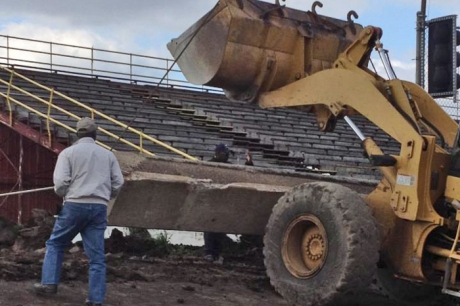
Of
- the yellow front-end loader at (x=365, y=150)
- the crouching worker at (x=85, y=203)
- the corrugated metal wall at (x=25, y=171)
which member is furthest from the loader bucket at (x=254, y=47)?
the corrugated metal wall at (x=25, y=171)

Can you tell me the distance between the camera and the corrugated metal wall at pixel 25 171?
1883cm

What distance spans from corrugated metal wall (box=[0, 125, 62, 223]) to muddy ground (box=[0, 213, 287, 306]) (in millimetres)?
7330

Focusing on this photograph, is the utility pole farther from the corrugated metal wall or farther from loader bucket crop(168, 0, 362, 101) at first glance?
the corrugated metal wall

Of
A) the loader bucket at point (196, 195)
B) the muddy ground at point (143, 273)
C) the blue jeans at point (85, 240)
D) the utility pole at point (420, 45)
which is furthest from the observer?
the utility pole at point (420, 45)

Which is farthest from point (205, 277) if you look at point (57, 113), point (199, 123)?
point (199, 123)

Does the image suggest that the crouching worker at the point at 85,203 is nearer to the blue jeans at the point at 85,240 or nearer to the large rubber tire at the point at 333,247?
the blue jeans at the point at 85,240

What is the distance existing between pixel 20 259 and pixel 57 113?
8489mm

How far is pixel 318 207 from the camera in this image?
7543 millimetres

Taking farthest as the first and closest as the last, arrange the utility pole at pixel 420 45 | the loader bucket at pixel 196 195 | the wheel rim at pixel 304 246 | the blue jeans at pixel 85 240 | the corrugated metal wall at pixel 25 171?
1. the corrugated metal wall at pixel 25 171
2. the utility pole at pixel 420 45
3. the loader bucket at pixel 196 195
4. the wheel rim at pixel 304 246
5. the blue jeans at pixel 85 240

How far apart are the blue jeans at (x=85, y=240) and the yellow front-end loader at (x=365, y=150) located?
208cm

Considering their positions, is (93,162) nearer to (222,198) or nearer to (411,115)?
(222,198)

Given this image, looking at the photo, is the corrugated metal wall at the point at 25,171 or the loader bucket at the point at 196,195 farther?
the corrugated metal wall at the point at 25,171

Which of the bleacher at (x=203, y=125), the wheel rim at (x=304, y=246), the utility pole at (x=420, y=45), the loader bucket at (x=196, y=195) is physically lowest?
the wheel rim at (x=304, y=246)

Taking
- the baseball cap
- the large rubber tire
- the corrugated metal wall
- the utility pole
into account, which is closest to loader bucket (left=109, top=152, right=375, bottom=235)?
the large rubber tire
